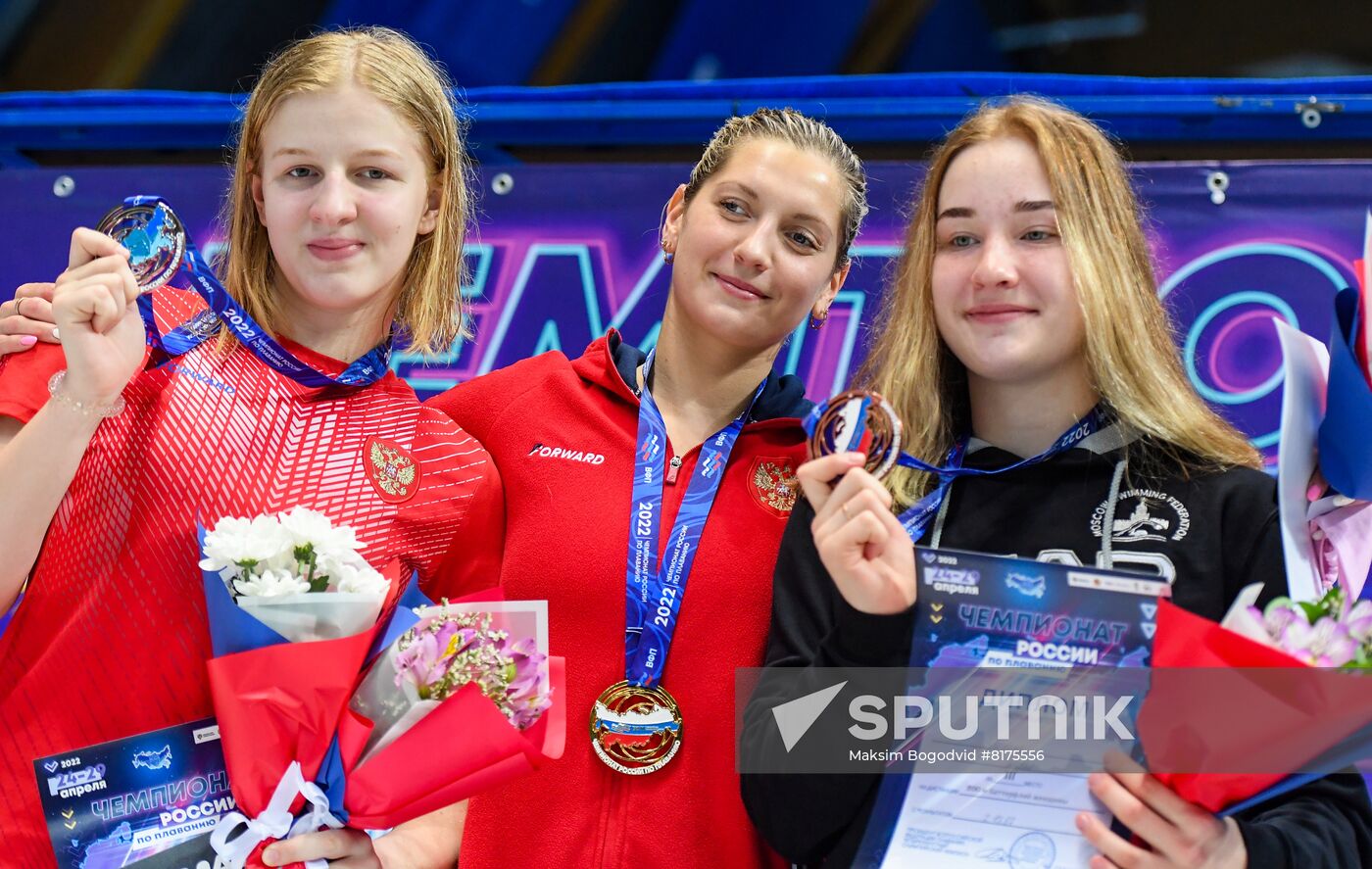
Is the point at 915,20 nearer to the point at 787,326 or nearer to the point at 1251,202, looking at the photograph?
the point at 1251,202

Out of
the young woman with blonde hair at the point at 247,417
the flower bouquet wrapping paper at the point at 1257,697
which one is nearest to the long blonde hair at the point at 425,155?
the young woman with blonde hair at the point at 247,417

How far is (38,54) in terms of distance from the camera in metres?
5.33

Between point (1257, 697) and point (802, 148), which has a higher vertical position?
point (802, 148)

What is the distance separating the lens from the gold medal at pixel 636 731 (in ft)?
7.64

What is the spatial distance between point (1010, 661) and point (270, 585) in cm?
104

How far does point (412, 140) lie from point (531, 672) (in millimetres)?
1073

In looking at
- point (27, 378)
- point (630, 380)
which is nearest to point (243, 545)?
point (27, 378)

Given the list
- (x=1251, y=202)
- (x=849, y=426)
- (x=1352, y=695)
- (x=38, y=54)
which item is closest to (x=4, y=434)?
(x=849, y=426)

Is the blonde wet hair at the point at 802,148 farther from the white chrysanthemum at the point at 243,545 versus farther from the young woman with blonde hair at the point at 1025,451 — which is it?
the white chrysanthemum at the point at 243,545

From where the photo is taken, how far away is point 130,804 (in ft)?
6.52

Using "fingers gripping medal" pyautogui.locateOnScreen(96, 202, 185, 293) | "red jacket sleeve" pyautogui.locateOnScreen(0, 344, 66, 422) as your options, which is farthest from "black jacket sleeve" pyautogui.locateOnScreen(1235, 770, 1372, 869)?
"red jacket sleeve" pyautogui.locateOnScreen(0, 344, 66, 422)

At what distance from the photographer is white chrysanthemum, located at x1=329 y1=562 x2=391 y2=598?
2.00 m

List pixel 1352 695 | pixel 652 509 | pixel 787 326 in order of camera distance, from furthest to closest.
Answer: pixel 787 326 → pixel 652 509 → pixel 1352 695

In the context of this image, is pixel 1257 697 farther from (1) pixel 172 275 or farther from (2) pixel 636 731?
(1) pixel 172 275
